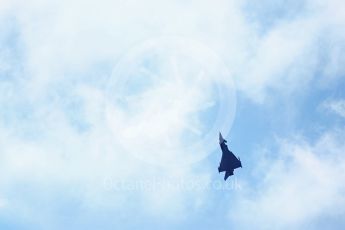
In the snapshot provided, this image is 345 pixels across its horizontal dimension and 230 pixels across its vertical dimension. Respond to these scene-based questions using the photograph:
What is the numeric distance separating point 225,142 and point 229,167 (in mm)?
4110

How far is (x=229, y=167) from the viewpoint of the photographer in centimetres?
12731

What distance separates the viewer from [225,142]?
126 meters
